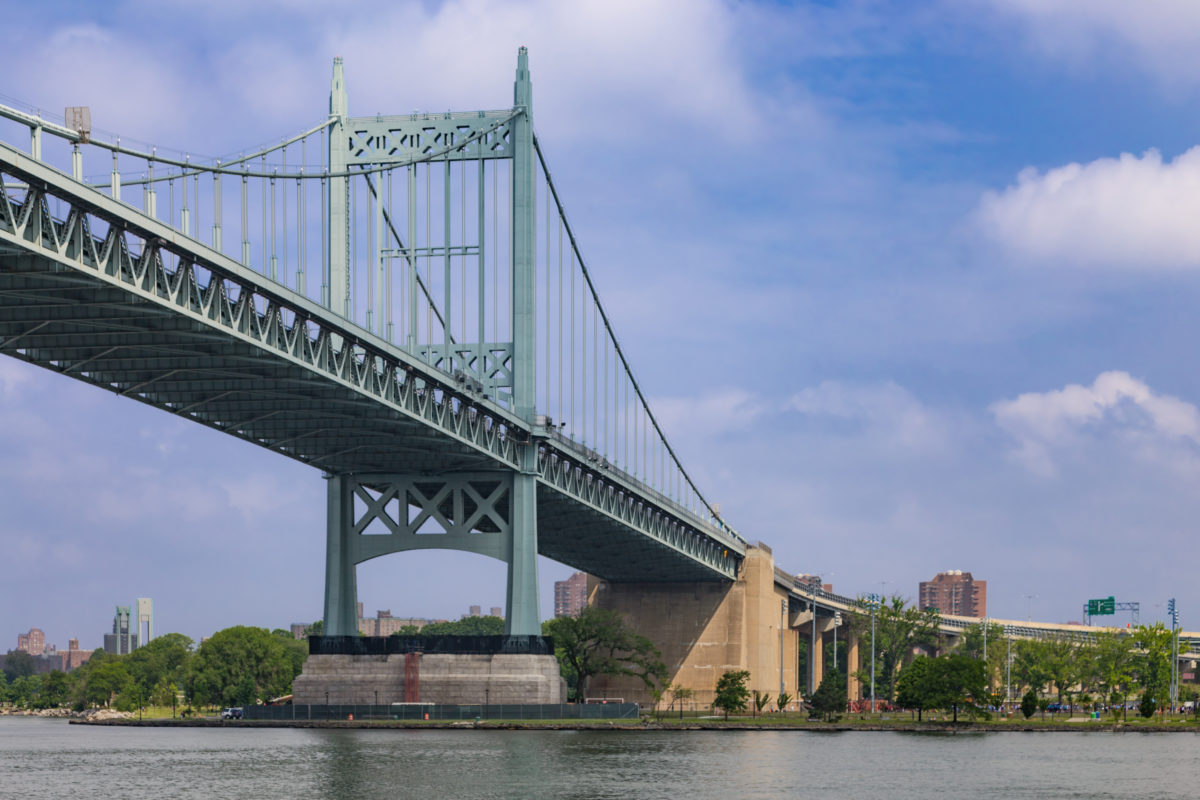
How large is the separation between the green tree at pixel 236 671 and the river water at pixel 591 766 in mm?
49887

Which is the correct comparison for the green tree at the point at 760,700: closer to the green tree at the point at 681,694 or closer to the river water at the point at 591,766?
the green tree at the point at 681,694

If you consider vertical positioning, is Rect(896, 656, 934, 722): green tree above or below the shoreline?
above

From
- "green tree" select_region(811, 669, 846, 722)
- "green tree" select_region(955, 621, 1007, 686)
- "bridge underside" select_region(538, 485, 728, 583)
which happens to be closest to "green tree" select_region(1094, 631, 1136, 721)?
"green tree" select_region(955, 621, 1007, 686)

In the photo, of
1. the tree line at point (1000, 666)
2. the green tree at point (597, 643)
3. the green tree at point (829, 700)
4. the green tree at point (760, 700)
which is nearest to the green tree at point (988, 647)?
the tree line at point (1000, 666)

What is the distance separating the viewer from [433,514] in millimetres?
85000

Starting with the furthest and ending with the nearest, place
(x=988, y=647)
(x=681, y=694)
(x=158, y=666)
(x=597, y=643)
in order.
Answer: (x=158, y=666), (x=988, y=647), (x=681, y=694), (x=597, y=643)

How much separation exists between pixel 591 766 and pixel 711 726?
35087mm

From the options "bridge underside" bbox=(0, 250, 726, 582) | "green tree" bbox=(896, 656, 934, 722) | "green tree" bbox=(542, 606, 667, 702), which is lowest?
"green tree" bbox=(896, 656, 934, 722)

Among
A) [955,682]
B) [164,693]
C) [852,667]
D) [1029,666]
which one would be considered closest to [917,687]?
[955,682]

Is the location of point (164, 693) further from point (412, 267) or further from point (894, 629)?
point (412, 267)

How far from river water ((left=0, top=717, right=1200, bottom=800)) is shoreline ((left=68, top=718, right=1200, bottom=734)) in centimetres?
153

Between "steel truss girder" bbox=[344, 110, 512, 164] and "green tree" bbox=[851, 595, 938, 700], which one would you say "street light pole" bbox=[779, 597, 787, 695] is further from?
"steel truss girder" bbox=[344, 110, 512, 164]

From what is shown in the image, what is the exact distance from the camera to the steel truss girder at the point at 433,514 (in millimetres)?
84000

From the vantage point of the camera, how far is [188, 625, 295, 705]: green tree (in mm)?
134750
